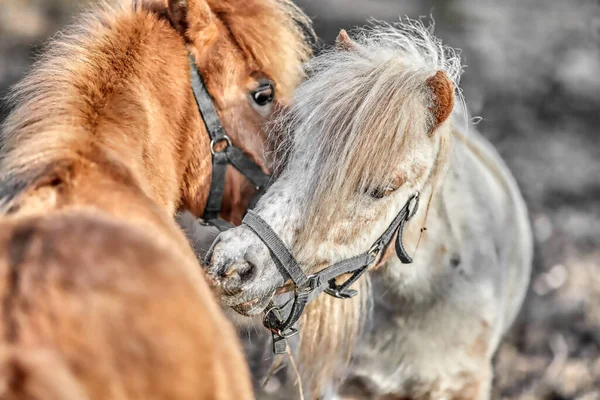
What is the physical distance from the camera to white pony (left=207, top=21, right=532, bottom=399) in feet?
6.08

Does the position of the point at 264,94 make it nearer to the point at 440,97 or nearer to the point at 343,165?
the point at 343,165

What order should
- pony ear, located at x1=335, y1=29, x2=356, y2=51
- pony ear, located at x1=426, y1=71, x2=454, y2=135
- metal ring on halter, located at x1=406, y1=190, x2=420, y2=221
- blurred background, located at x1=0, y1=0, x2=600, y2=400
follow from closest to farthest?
pony ear, located at x1=426, y1=71, x2=454, y2=135 → metal ring on halter, located at x1=406, y1=190, x2=420, y2=221 → pony ear, located at x1=335, y1=29, x2=356, y2=51 → blurred background, located at x1=0, y1=0, x2=600, y2=400

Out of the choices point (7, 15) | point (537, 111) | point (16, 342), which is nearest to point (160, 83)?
point (16, 342)

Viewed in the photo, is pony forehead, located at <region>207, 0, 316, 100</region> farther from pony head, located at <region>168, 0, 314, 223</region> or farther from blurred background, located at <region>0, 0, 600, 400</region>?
blurred background, located at <region>0, 0, 600, 400</region>

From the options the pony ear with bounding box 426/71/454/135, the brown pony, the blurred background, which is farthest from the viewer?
the blurred background

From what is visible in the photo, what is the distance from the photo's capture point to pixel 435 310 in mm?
2582

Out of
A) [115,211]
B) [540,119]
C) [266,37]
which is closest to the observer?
[115,211]

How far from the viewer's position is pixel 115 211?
3.61 ft

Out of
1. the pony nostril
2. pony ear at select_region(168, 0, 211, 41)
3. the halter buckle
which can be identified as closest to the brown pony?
pony ear at select_region(168, 0, 211, 41)

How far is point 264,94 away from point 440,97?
684 millimetres

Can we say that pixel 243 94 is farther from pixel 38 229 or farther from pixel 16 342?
pixel 16 342

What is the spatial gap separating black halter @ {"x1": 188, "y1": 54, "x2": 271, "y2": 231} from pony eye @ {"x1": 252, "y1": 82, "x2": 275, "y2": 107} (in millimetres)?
184

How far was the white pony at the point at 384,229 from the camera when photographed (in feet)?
6.08

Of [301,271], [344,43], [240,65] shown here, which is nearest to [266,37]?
[240,65]
